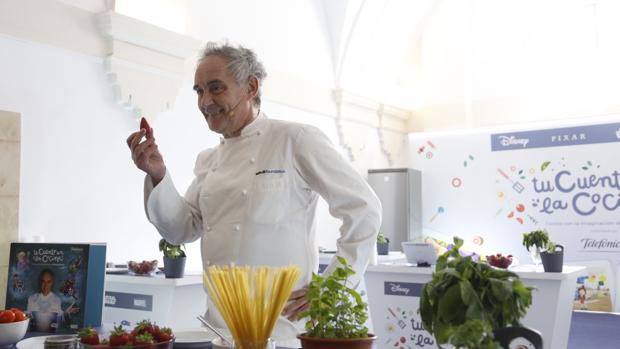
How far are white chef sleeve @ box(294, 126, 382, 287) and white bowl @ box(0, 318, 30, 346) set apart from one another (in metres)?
0.82

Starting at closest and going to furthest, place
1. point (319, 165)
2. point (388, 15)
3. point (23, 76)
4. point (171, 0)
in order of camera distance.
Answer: point (319, 165), point (23, 76), point (171, 0), point (388, 15)

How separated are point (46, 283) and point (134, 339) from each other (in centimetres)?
84

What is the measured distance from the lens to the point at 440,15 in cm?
839

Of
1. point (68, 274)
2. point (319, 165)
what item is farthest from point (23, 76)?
point (319, 165)

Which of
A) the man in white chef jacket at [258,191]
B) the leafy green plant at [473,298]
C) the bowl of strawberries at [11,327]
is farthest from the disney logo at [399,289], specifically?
the leafy green plant at [473,298]

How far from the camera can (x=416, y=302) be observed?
4277mm

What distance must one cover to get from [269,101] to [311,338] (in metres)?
5.11

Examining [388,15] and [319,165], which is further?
[388,15]

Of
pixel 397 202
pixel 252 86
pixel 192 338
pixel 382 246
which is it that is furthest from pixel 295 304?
pixel 397 202

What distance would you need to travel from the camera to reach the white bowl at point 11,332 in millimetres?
1541

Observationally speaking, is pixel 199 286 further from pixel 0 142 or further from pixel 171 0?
Result: pixel 171 0

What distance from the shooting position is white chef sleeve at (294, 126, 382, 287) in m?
1.78

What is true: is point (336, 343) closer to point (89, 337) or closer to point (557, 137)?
point (89, 337)

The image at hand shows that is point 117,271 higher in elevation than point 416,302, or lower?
higher
